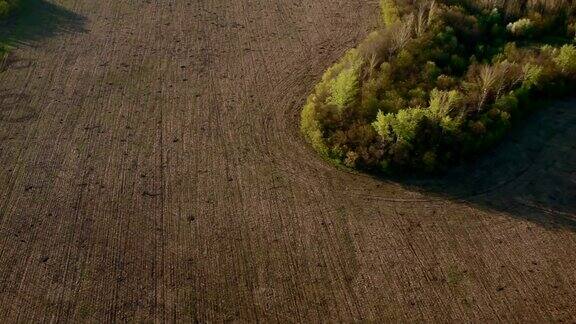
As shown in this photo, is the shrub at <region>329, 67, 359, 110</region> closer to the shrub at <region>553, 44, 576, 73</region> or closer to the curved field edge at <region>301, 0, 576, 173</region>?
the curved field edge at <region>301, 0, 576, 173</region>

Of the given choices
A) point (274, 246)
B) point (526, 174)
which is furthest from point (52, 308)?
point (526, 174)

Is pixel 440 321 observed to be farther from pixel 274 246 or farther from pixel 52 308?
pixel 52 308

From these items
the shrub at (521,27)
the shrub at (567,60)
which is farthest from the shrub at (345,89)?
the shrub at (521,27)

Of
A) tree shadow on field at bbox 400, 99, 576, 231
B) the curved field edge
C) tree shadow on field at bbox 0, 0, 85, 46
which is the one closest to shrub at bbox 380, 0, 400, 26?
the curved field edge

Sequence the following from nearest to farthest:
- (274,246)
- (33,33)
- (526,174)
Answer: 1. (274,246)
2. (526,174)
3. (33,33)

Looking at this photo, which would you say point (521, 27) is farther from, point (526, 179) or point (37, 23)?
point (37, 23)

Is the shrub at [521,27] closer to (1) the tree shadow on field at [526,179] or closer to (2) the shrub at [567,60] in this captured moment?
(2) the shrub at [567,60]
